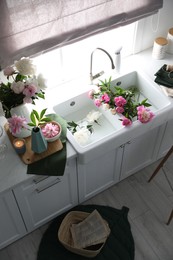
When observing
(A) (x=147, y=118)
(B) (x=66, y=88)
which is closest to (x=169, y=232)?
(A) (x=147, y=118)

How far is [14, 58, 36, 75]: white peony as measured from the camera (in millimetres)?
1653

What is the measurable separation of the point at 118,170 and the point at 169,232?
2.04 feet

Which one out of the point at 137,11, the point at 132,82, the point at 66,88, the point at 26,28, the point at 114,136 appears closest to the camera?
the point at 26,28

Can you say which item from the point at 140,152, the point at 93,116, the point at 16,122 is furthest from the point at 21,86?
the point at 140,152

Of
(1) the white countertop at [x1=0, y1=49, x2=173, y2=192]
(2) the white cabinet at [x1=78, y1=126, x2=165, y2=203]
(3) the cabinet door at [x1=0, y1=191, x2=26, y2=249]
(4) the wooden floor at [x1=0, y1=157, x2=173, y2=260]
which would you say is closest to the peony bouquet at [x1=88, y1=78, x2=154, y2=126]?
(1) the white countertop at [x1=0, y1=49, x2=173, y2=192]

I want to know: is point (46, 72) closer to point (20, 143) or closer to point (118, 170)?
point (20, 143)

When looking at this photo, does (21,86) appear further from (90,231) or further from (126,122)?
(90,231)

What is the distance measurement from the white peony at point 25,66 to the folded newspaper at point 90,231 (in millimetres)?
1228

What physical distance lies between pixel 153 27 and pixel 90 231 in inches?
65.3

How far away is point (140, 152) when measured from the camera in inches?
95.3

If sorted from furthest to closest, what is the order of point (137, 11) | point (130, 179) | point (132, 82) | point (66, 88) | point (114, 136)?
point (130, 179)
point (132, 82)
point (66, 88)
point (137, 11)
point (114, 136)

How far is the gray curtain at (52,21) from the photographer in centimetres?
168

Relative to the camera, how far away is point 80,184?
7.34 feet

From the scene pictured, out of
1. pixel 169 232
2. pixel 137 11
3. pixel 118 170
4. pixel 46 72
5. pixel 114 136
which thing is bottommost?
pixel 169 232
